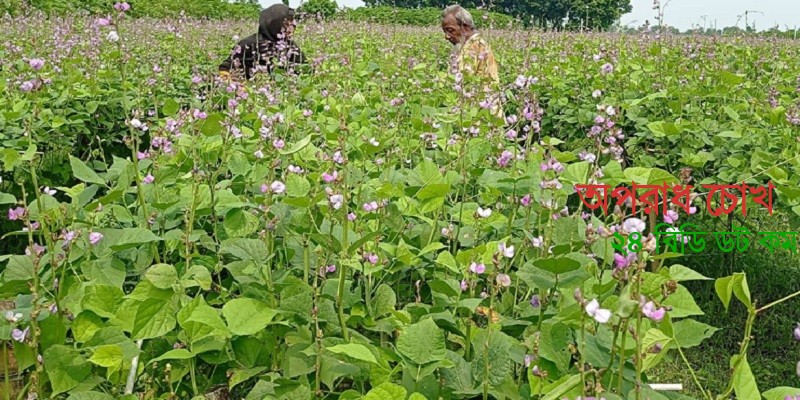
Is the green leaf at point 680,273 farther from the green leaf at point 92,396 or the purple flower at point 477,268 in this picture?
the green leaf at point 92,396

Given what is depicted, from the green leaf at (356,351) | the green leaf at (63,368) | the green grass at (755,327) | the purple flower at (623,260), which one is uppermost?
the purple flower at (623,260)

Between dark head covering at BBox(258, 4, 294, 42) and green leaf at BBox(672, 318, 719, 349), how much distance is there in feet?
16.5

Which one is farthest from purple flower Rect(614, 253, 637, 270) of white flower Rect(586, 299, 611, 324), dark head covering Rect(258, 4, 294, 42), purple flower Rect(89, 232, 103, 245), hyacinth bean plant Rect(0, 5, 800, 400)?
dark head covering Rect(258, 4, 294, 42)

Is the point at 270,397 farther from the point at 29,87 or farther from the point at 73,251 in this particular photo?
the point at 29,87

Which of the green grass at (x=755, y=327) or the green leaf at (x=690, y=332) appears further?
the green grass at (x=755, y=327)

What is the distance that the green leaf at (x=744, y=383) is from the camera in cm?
126

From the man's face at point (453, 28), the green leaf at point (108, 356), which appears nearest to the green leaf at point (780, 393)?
the green leaf at point (108, 356)

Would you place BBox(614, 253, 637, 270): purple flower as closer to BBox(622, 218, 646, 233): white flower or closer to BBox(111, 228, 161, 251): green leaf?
BBox(622, 218, 646, 233): white flower

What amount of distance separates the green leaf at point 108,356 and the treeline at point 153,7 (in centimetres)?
1076

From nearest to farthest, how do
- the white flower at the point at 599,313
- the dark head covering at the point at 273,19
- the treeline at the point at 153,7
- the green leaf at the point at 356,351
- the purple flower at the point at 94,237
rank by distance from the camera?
1. the white flower at the point at 599,313
2. the green leaf at the point at 356,351
3. the purple flower at the point at 94,237
4. the dark head covering at the point at 273,19
5. the treeline at the point at 153,7

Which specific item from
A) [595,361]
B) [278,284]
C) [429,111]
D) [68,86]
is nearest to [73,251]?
[278,284]

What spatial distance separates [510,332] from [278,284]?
0.54 m

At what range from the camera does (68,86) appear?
4.40 metres

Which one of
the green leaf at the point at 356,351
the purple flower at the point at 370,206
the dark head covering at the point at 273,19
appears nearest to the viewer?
the green leaf at the point at 356,351
